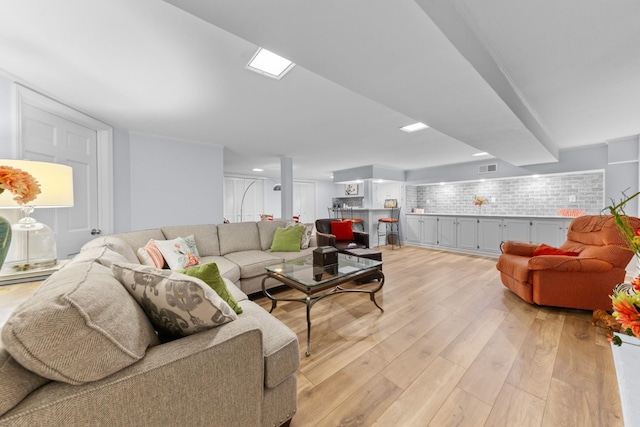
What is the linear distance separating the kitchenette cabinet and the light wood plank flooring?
2.74m

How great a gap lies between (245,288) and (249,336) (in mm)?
1873

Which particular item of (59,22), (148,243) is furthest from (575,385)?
(59,22)

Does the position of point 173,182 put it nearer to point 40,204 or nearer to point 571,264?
point 40,204

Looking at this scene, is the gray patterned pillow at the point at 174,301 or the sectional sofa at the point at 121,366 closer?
the sectional sofa at the point at 121,366

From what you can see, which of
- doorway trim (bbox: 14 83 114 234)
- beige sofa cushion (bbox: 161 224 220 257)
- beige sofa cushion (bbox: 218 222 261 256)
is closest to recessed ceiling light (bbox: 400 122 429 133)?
beige sofa cushion (bbox: 218 222 261 256)

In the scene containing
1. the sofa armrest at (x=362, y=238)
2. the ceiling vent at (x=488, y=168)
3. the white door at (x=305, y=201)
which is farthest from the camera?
the white door at (x=305, y=201)

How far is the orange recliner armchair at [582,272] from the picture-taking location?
7.79 ft

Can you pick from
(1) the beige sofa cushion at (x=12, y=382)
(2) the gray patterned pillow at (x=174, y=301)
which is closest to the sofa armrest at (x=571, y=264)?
(2) the gray patterned pillow at (x=174, y=301)

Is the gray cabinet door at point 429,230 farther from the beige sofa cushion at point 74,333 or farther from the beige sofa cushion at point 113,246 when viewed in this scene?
the beige sofa cushion at point 74,333

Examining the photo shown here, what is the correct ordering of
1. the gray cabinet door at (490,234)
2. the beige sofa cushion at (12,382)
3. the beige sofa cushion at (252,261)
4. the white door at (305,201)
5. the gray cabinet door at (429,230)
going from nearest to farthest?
1. the beige sofa cushion at (12,382)
2. the beige sofa cushion at (252,261)
3. the gray cabinet door at (490,234)
4. the gray cabinet door at (429,230)
5. the white door at (305,201)

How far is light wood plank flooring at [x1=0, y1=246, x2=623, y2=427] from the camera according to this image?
1.32m

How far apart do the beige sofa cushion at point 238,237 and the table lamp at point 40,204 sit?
5.44 feet

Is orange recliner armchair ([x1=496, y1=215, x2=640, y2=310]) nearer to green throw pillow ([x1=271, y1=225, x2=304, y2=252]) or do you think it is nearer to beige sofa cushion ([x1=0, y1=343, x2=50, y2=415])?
green throw pillow ([x1=271, y1=225, x2=304, y2=252])

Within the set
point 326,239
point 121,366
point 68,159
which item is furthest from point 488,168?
point 68,159
